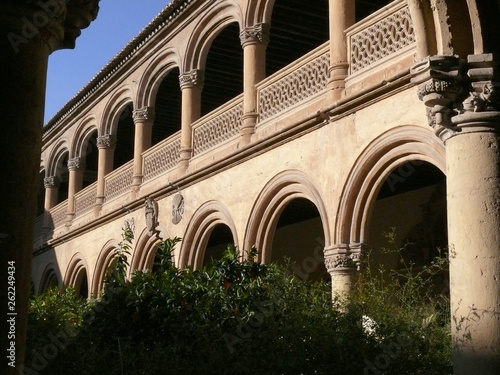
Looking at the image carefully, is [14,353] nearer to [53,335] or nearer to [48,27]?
[48,27]

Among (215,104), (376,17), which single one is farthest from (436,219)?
(215,104)

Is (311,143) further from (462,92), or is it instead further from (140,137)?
(140,137)

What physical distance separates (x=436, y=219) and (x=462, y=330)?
8136mm

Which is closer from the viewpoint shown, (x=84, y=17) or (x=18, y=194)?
(x=18, y=194)

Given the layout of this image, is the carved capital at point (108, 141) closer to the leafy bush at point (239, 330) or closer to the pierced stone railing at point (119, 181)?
the pierced stone railing at point (119, 181)

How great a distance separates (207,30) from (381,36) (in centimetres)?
525

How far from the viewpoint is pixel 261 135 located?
11.6m

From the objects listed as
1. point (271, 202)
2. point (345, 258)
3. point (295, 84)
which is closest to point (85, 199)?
point (271, 202)

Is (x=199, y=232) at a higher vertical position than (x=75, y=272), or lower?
lower

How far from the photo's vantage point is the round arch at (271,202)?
10.5 meters

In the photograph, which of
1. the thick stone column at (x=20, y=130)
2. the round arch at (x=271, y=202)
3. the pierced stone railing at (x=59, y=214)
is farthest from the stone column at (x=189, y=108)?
the thick stone column at (x=20, y=130)

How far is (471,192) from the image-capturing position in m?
5.32

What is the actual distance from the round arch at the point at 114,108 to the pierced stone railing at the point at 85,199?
1.52 meters

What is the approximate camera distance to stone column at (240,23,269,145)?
12.0m
